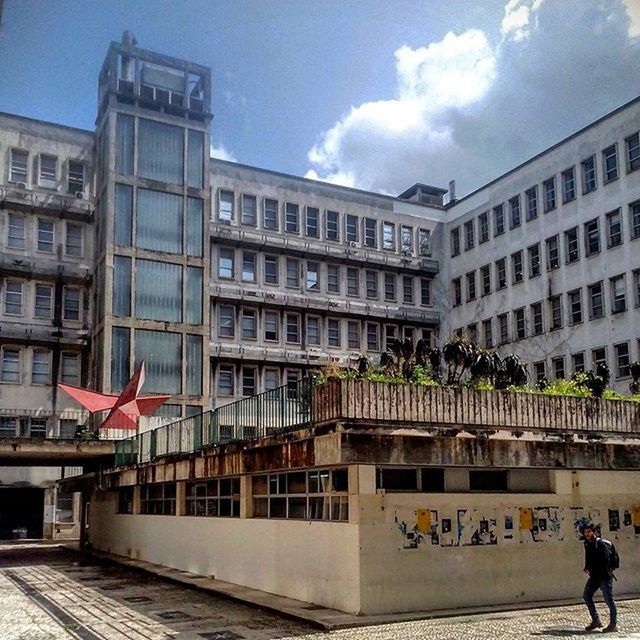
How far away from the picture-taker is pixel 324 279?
2084 inches

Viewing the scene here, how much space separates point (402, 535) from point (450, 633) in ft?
8.19

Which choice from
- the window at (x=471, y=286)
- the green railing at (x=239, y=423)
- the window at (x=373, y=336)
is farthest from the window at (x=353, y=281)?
the green railing at (x=239, y=423)

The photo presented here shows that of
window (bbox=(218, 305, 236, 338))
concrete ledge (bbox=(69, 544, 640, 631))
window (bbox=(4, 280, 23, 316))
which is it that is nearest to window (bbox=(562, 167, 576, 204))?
window (bbox=(218, 305, 236, 338))

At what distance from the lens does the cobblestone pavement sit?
13852 mm

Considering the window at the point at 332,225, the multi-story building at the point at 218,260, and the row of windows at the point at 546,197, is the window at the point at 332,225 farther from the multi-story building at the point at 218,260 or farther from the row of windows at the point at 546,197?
the row of windows at the point at 546,197

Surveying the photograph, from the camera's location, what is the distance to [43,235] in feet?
156

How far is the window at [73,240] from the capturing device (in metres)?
48.2

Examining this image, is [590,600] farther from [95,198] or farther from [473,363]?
[95,198]

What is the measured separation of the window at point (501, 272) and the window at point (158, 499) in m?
27.1

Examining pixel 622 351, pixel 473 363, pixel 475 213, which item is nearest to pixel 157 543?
pixel 473 363

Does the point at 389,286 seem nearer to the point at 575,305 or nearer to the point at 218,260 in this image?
the point at 218,260

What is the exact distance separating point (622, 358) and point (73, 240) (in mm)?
30299

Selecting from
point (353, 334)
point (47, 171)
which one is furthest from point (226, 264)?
point (47, 171)

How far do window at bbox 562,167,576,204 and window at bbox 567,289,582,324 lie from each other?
16.3 feet
